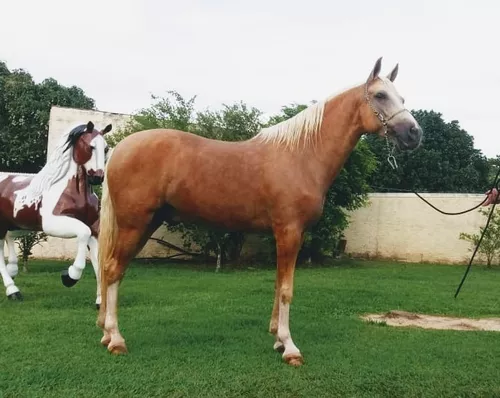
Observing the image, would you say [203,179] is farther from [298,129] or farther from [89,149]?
[89,149]

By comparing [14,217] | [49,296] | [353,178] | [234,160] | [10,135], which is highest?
[10,135]

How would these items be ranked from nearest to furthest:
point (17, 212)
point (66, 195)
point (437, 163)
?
point (66, 195) → point (17, 212) → point (437, 163)

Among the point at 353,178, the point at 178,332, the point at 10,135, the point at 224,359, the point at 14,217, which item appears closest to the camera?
the point at 224,359

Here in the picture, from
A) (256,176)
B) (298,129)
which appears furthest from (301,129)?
(256,176)

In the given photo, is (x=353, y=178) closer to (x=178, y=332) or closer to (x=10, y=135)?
(x=178, y=332)

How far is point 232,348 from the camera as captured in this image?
4852 mm

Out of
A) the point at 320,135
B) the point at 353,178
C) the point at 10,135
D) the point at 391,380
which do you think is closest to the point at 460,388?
the point at 391,380

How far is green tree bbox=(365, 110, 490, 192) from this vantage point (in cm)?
2177

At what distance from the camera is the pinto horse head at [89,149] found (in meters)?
6.73

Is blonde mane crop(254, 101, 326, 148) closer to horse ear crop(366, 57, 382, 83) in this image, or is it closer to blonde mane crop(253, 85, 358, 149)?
blonde mane crop(253, 85, 358, 149)

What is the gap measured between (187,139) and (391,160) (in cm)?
191

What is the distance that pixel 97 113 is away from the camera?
15.8 m

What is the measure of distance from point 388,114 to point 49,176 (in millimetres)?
4630

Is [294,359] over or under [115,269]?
under
